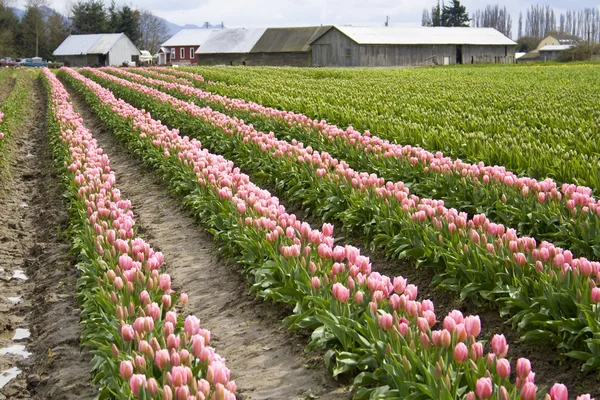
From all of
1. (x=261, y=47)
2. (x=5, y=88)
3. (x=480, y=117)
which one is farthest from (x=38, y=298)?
(x=261, y=47)

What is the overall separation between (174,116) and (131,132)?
136 inches

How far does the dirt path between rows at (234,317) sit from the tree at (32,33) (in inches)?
3891

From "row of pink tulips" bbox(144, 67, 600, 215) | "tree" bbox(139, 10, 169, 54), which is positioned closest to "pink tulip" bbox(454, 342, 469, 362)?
"row of pink tulips" bbox(144, 67, 600, 215)

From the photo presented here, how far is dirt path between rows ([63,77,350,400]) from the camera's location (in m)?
5.07

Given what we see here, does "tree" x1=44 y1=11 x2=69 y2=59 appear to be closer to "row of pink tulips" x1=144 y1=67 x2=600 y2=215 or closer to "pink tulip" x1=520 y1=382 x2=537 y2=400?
"row of pink tulips" x1=144 y1=67 x2=600 y2=215

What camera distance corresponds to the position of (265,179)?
11820 mm

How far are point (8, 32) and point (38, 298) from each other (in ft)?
312

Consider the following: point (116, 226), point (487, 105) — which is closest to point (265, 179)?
point (116, 226)

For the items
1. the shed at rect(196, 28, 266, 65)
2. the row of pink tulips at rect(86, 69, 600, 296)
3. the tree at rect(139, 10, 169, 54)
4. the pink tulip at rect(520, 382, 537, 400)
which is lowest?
the pink tulip at rect(520, 382, 537, 400)

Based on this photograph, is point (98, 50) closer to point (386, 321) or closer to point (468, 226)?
point (468, 226)

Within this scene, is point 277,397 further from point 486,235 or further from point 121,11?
point 121,11

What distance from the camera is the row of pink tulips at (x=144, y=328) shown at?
3.84 meters

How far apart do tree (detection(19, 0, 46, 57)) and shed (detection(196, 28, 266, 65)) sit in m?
32.1

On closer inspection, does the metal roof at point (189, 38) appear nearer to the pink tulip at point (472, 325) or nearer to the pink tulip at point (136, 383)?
the pink tulip at point (472, 325)
